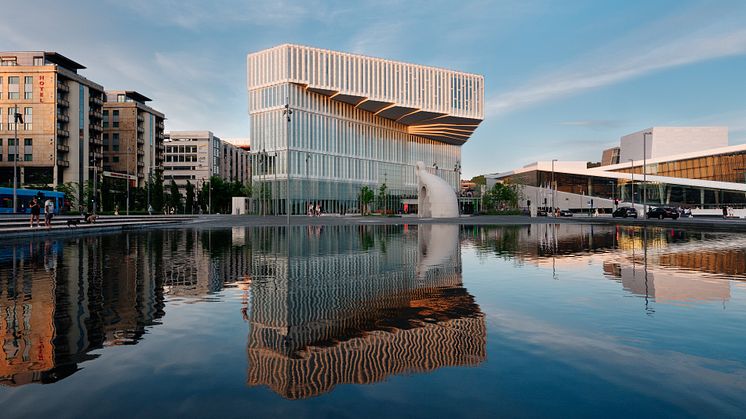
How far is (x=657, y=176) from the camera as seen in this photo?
101 meters

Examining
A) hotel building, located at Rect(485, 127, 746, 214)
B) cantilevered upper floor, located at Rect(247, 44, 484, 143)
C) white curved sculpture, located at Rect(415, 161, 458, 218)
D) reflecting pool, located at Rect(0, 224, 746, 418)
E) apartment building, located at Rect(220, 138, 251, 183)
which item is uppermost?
cantilevered upper floor, located at Rect(247, 44, 484, 143)

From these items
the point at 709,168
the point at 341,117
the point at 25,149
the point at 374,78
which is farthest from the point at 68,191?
the point at 709,168

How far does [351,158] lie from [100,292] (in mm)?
96627

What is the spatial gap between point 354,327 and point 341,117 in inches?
3827

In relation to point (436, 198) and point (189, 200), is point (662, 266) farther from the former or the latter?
point (189, 200)

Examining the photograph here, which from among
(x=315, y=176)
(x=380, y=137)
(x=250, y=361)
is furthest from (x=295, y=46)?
(x=250, y=361)

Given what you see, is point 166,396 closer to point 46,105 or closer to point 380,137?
point 46,105

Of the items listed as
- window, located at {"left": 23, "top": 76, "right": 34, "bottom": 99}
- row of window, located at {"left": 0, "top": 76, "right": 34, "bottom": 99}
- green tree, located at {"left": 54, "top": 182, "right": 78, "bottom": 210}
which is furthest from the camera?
window, located at {"left": 23, "top": 76, "right": 34, "bottom": 99}

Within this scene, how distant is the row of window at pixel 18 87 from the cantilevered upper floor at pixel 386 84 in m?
35.7

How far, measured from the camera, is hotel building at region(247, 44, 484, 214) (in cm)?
9069

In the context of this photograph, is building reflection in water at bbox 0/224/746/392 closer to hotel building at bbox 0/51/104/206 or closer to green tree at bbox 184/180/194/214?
hotel building at bbox 0/51/104/206

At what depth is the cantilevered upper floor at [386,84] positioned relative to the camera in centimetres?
9006

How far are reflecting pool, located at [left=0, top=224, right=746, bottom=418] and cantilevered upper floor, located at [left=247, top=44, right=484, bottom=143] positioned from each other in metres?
82.9

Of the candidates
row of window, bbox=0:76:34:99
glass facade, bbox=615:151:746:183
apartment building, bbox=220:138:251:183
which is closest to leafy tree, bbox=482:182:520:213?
glass facade, bbox=615:151:746:183
